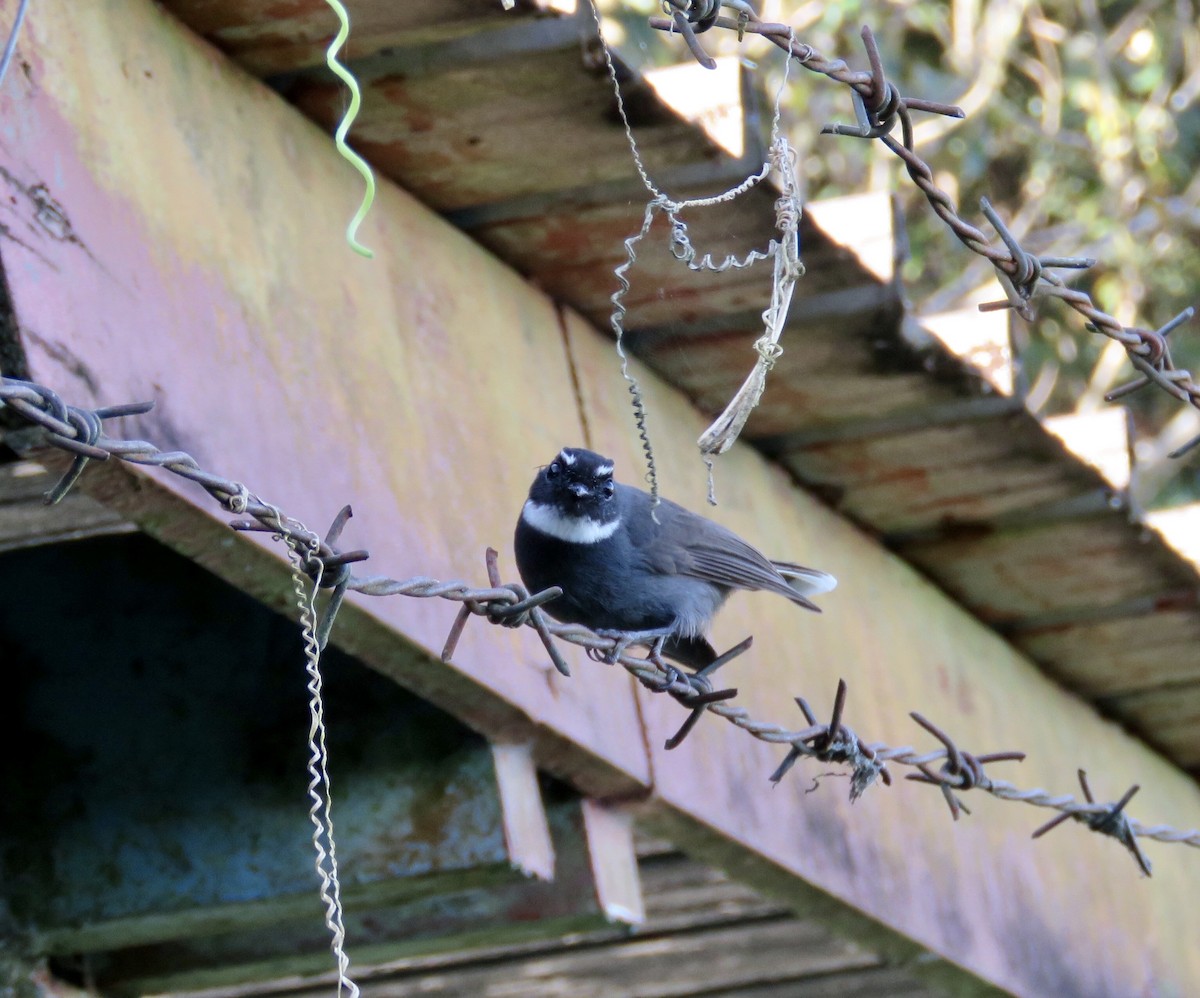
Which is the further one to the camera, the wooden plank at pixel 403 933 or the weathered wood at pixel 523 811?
the wooden plank at pixel 403 933

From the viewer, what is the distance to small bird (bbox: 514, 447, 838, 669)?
3.82 m

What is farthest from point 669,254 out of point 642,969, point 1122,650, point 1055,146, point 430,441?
point 1055,146

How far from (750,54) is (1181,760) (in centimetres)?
517

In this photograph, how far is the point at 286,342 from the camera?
327 cm

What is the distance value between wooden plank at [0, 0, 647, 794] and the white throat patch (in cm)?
7

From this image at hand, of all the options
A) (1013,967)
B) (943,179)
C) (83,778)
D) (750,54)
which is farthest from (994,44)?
(83,778)

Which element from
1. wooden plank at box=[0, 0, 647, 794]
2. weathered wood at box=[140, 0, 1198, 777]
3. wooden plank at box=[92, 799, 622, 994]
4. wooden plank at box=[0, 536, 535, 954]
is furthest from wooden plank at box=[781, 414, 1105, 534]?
wooden plank at box=[0, 536, 535, 954]

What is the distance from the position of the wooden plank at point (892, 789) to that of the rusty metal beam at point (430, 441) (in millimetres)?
11

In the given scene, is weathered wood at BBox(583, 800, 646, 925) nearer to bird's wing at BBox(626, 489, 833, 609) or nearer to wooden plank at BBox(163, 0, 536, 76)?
Result: bird's wing at BBox(626, 489, 833, 609)

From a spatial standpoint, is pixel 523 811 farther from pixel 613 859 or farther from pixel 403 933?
pixel 403 933

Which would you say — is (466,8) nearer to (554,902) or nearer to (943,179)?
(554,902)

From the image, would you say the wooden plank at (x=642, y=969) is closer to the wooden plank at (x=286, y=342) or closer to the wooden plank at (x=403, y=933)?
the wooden plank at (x=403, y=933)

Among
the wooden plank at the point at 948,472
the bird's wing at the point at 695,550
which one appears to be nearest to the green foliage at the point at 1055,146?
the wooden plank at the point at 948,472

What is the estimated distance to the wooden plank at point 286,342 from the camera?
275 cm
